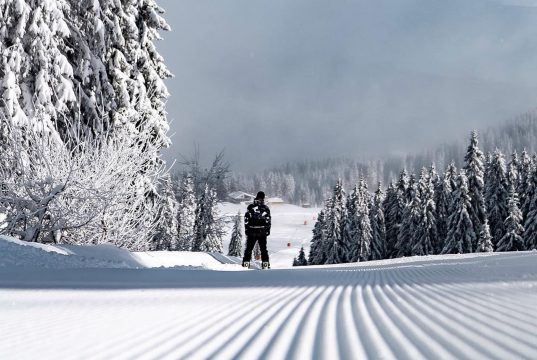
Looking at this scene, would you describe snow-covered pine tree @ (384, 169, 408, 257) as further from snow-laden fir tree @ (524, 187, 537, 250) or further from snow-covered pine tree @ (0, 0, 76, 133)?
snow-covered pine tree @ (0, 0, 76, 133)

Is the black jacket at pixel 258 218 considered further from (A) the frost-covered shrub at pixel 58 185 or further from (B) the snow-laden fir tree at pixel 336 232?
(B) the snow-laden fir tree at pixel 336 232

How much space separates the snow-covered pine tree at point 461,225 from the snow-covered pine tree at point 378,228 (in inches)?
547


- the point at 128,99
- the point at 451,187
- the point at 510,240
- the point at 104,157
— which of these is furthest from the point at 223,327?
the point at 451,187

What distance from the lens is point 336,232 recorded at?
60656mm

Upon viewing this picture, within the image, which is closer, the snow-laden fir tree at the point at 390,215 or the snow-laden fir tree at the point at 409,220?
the snow-laden fir tree at the point at 409,220

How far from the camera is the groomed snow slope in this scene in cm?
199

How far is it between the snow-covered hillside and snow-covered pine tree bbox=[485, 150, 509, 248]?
49011 mm

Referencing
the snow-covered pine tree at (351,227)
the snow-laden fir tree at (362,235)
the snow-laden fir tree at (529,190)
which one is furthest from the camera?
the snow-covered pine tree at (351,227)

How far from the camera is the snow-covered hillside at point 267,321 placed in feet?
6.52

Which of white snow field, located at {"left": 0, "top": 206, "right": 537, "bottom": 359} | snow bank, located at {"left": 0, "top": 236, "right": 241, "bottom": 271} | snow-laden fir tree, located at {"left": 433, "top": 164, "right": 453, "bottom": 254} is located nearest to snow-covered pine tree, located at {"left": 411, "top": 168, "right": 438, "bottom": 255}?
snow-laden fir tree, located at {"left": 433, "top": 164, "right": 453, "bottom": 254}

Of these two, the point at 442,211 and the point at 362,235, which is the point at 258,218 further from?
the point at 362,235

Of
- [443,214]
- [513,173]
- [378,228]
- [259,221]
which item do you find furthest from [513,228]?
[259,221]

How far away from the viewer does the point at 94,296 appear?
12.8ft

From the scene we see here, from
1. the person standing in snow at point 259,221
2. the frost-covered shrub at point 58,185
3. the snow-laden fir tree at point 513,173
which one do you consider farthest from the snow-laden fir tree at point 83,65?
the snow-laden fir tree at point 513,173
